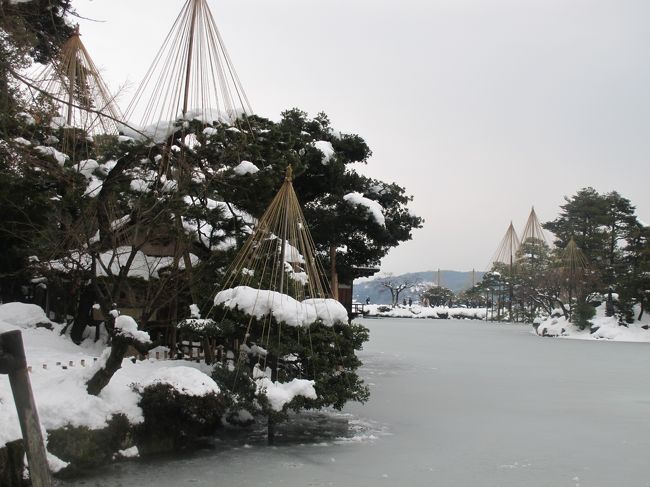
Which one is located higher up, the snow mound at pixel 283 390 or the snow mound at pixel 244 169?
the snow mound at pixel 244 169

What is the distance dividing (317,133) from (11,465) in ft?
29.9

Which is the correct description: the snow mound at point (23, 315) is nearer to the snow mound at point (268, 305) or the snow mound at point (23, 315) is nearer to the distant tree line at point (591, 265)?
the snow mound at point (268, 305)

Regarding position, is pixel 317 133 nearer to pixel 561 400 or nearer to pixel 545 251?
pixel 561 400

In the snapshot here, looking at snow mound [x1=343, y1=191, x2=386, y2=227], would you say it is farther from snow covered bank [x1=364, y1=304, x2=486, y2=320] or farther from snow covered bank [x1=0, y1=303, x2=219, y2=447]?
snow covered bank [x1=364, y1=304, x2=486, y2=320]

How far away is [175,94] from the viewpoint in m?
6.28

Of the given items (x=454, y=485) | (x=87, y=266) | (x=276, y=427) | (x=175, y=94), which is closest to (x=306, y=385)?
(x=276, y=427)

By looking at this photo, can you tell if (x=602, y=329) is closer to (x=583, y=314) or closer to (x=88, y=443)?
(x=583, y=314)

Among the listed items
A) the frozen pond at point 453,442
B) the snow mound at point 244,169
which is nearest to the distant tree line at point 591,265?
the frozen pond at point 453,442

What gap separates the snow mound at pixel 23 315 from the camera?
8930mm

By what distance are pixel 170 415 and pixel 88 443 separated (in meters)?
0.88

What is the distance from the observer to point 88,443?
5.16 meters

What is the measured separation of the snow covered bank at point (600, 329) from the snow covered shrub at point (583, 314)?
18 centimetres

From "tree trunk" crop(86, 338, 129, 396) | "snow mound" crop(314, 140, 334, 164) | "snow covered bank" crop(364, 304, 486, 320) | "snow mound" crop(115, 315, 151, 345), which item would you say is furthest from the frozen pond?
"snow covered bank" crop(364, 304, 486, 320)

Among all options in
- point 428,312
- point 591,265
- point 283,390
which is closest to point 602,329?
point 591,265
